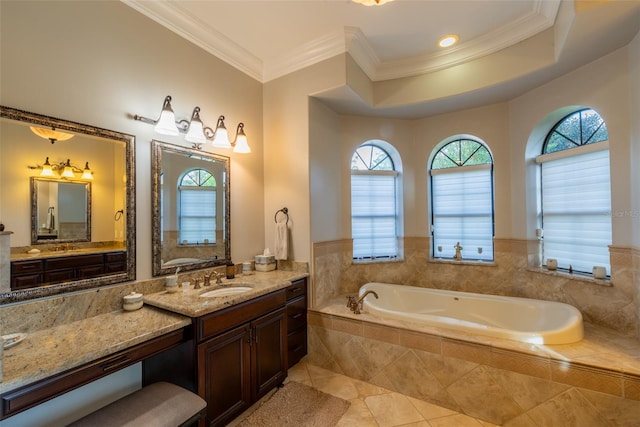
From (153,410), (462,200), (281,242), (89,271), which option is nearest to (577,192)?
(462,200)

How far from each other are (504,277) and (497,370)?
1.49m

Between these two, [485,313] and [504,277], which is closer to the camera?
[485,313]

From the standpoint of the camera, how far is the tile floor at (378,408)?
1970mm

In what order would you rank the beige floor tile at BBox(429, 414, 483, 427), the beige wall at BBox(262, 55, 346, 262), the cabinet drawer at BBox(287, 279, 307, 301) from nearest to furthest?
the beige floor tile at BBox(429, 414, 483, 427), the cabinet drawer at BBox(287, 279, 307, 301), the beige wall at BBox(262, 55, 346, 262)

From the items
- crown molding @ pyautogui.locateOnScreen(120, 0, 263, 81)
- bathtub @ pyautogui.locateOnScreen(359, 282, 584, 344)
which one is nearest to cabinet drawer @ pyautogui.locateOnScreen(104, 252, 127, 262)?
crown molding @ pyautogui.locateOnScreen(120, 0, 263, 81)

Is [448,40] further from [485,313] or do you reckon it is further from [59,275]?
[59,275]

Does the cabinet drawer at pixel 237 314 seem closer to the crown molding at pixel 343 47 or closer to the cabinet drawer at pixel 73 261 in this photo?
the cabinet drawer at pixel 73 261

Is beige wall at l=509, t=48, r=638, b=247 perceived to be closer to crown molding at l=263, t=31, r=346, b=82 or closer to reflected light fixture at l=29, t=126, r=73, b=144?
crown molding at l=263, t=31, r=346, b=82

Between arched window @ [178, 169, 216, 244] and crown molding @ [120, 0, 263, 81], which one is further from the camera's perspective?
arched window @ [178, 169, 216, 244]

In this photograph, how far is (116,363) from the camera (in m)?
1.34

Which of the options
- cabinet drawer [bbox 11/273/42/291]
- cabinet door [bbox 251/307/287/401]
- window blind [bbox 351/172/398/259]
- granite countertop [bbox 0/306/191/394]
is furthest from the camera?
window blind [bbox 351/172/398/259]

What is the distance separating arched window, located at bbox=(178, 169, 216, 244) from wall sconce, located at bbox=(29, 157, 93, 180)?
620 mm

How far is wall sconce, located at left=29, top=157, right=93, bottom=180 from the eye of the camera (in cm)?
156

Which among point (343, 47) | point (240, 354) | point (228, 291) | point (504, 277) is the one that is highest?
point (343, 47)
